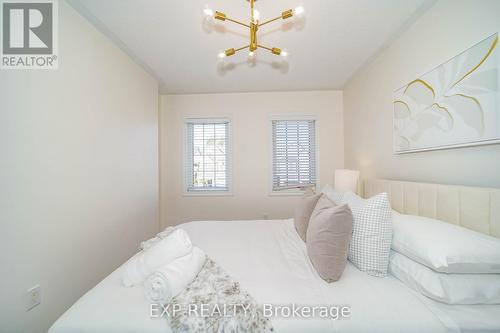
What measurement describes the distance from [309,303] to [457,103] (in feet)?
5.08

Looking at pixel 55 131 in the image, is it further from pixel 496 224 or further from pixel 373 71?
pixel 373 71

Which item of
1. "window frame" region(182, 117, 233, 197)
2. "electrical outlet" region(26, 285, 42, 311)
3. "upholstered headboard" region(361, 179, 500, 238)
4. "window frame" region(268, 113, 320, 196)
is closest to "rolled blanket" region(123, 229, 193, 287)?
"electrical outlet" region(26, 285, 42, 311)

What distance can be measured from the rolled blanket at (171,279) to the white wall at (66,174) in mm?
925

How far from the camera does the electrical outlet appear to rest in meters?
1.22

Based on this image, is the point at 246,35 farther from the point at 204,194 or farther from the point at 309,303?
the point at 204,194

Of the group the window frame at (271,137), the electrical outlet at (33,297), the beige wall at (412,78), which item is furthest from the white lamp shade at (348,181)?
the electrical outlet at (33,297)

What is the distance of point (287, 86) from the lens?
303 centimetres

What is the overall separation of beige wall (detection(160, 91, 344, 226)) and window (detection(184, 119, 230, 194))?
0.44 feet

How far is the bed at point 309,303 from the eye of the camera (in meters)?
0.81

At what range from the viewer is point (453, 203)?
4.02ft

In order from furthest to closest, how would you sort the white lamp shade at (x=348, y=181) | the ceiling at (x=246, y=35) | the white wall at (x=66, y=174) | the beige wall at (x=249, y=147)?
the beige wall at (x=249, y=147), the white lamp shade at (x=348, y=181), the ceiling at (x=246, y=35), the white wall at (x=66, y=174)

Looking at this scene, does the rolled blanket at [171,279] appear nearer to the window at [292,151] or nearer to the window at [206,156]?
the window at [206,156]

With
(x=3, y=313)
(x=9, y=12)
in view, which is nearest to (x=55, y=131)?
(x=9, y=12)

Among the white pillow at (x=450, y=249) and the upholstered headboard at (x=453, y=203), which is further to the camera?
the upholstered headboard at (x=453, y=203)
